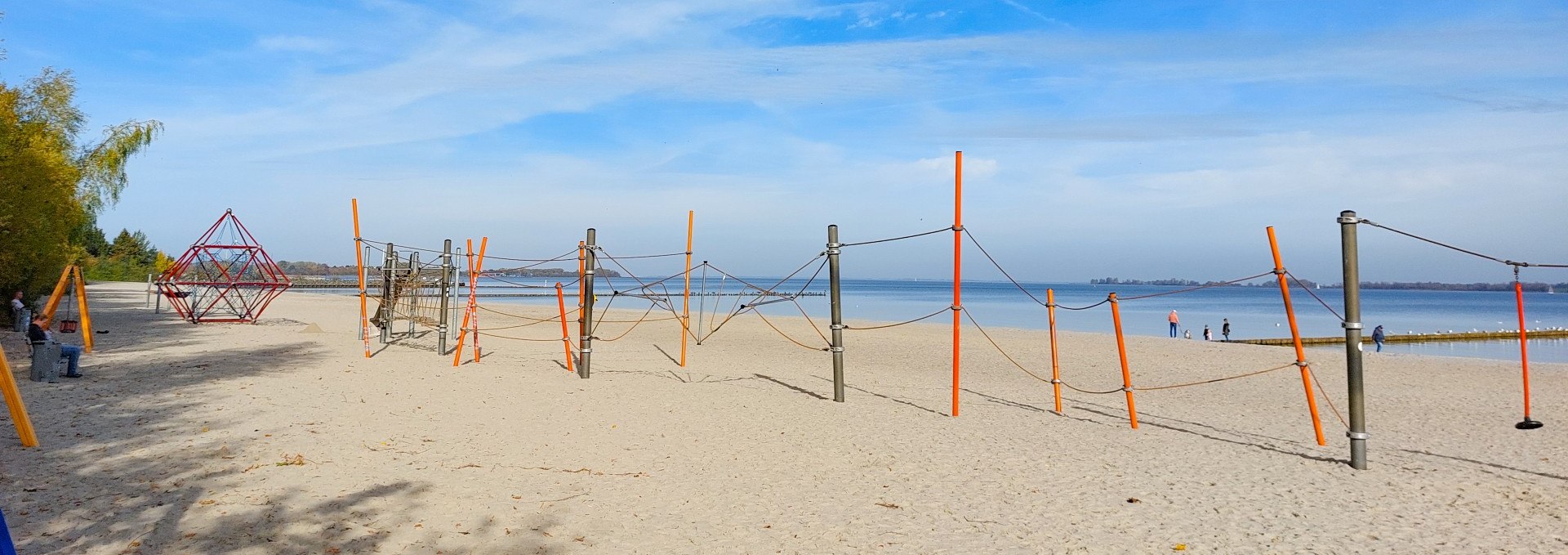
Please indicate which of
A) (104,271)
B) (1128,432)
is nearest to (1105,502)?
(1128,432)

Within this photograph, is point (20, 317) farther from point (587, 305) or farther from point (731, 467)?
point (731, 467)

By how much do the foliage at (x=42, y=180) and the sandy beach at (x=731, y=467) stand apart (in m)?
3.71

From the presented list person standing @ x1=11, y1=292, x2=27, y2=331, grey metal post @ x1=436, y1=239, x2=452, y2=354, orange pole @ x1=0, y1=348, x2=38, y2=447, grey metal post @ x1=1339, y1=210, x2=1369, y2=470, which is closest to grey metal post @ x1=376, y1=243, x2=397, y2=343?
grey metal post @ x1=436, y1=239, x2=452, y2=354

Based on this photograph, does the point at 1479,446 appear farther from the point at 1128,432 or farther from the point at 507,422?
the point at 507,422

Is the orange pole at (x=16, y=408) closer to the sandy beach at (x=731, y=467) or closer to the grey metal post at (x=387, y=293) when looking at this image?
the sandy beach at (x=731, y=467)

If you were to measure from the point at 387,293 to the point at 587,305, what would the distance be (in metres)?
6.47

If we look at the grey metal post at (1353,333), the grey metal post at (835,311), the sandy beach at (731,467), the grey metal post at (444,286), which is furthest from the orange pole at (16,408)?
the grey metal post at (1353,333)

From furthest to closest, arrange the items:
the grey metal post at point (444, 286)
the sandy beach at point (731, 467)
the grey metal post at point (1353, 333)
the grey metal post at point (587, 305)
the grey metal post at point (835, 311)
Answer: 1. the grey metal post at point (444, 286)
2. the grey metal post at point (587, 305)
3. the grey metal post at point (835, 311)
4. the grey metal post at point (1353, 333)
5. the sandy beach at point (731, 467)

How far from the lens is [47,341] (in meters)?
9.32

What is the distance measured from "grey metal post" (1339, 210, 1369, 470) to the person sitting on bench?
11586mm

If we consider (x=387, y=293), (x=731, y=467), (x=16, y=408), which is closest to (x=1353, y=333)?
(x=731, y=467)

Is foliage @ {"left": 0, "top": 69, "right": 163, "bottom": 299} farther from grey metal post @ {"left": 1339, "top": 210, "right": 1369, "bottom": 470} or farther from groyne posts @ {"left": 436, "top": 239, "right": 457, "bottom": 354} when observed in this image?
grey metal post @ {"left": 1339, "top": 210, "right": 1369, "bottom": 470}

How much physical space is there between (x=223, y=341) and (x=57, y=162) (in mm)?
5262

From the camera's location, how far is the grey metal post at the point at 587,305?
11195mm
